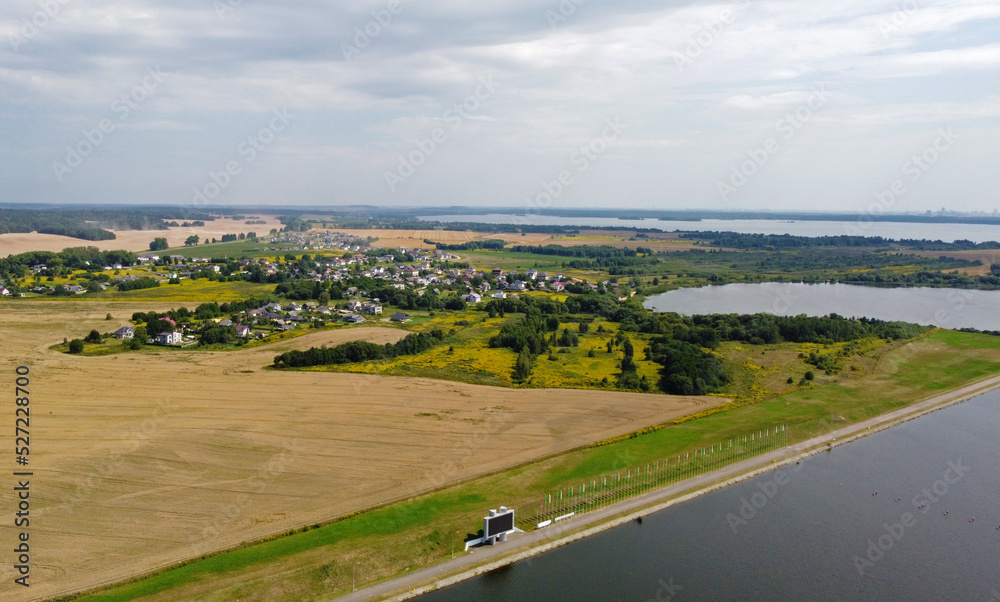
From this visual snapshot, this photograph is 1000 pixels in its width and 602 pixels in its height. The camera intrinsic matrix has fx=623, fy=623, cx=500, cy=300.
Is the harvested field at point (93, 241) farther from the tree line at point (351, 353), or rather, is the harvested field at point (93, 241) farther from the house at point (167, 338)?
the tree line at point (351, 353)

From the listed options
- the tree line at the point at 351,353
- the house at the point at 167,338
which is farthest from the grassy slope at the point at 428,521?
the house at the point at 167,338

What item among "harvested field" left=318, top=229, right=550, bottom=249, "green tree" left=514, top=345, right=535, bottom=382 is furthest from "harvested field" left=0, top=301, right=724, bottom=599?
"harvested field" left=318, top=229, right=550, bottom=249

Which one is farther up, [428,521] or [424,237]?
[424,237]

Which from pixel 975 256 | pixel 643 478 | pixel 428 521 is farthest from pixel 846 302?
pixel 428 521

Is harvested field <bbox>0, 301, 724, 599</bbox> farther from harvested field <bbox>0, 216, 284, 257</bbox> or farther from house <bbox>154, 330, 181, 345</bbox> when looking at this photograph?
harvested field <bbox>0, 216, 284, 257</bbox>

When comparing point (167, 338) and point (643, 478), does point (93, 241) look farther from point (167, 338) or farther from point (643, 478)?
point (643, 478)

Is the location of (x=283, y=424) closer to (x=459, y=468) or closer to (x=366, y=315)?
(x=459, y=468)

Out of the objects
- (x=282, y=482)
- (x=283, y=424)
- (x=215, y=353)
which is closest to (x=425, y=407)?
(x=283, y=424)
